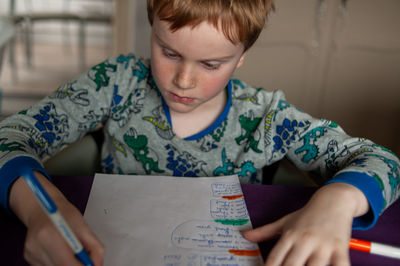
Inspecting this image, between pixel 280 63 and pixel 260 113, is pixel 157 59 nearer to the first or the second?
pixel 260 113

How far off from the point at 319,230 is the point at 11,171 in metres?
0.42

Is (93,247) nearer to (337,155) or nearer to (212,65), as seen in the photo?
(212,65)

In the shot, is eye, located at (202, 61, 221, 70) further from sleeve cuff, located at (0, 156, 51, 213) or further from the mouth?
sleeve cuff, located at (0, 156, 51, 213)

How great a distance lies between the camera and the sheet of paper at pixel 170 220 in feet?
1.43

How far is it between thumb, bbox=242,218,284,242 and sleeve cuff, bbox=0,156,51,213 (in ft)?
1.02

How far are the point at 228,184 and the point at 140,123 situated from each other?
0.94 feet

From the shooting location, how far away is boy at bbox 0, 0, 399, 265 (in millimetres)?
443

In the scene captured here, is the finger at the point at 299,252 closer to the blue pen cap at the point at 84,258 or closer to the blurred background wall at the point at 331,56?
the blue pen cap at the point at 84,258

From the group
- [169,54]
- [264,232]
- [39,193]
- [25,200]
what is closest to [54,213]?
[39,193]

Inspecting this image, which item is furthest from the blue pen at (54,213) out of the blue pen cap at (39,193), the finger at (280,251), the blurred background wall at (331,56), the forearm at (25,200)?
the blurred background wall at (331,56)

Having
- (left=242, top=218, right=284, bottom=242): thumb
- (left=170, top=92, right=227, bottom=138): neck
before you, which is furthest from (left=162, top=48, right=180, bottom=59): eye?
(left=242, top=218, right=284, bottom=242): thumb

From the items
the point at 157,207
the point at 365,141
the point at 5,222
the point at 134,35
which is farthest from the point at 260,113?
the point at 134,35

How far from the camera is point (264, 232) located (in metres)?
0.47

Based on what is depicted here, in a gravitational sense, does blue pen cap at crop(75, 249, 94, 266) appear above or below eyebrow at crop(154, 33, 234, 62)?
below
